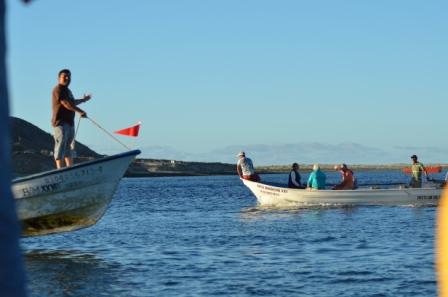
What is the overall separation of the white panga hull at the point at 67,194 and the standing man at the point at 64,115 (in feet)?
1.43

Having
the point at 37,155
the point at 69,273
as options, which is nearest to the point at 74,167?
the point at 69,273

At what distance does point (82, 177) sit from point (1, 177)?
15.6 m

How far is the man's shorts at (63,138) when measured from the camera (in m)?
16.7

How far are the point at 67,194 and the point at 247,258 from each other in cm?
450

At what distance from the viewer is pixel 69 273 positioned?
16.5m

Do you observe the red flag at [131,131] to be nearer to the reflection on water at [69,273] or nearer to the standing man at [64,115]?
the standing man at [64,115]

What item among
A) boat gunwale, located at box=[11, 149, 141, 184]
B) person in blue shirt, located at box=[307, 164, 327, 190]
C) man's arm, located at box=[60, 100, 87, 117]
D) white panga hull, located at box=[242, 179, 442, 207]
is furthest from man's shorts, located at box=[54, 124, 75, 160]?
white panga hull, located at box=[242, 179, 442, 207]

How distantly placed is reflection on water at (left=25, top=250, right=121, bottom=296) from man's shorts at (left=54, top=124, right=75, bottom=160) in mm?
2523

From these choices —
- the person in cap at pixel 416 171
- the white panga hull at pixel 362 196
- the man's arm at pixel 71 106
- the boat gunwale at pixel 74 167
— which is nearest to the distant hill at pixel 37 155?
the white panga hull at pixel 362 196

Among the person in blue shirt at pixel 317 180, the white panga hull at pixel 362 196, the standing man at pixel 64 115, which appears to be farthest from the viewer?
the person in blue shirt at pixel 317 180

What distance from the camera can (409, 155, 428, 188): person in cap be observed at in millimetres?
33122

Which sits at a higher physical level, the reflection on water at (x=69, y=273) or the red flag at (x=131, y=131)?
the red flag at (x=131, y=131)

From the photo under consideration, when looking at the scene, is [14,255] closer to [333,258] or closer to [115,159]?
[115,159]

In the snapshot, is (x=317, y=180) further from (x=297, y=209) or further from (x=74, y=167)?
(x=74, y=167)
